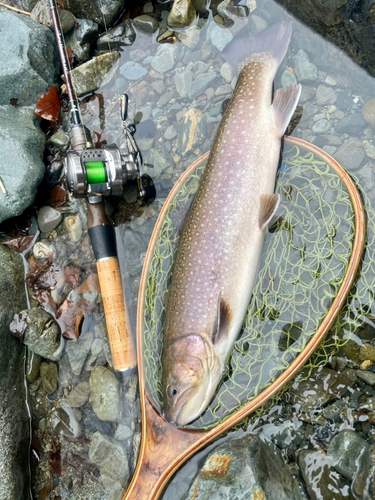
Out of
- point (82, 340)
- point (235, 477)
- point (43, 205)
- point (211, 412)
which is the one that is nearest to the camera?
point (235, 477)

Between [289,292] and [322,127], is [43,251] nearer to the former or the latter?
[289,292]

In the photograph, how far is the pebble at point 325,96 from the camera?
10.9 ft

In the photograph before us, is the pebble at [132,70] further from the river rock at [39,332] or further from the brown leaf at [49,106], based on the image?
the river rock at [39,332]

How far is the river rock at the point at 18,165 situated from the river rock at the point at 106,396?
5.25 ft

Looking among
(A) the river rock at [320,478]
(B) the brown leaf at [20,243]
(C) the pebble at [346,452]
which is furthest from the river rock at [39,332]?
(C) the pebble at [346,452]

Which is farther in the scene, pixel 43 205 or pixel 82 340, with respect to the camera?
pixel 43 205

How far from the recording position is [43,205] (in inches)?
146

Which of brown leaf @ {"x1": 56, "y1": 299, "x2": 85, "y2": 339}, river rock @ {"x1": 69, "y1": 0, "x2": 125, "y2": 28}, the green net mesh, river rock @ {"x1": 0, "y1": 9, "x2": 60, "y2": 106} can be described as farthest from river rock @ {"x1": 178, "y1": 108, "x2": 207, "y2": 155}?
brown leaf @ {"x1": 56, "y1": 299, "x2": 85, "y2": 339}

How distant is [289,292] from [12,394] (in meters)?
2.40

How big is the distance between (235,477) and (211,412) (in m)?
0.41

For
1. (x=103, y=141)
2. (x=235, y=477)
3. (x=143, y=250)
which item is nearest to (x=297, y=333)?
(x=235, y=477)

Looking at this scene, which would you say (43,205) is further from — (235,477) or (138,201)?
(235,477)

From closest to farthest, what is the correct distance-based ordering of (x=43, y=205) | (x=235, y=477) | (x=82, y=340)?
(x=235, y=477), (x=82, y=340), (x=43, y=205)

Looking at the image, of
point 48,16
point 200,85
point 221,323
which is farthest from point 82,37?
point 221,323
